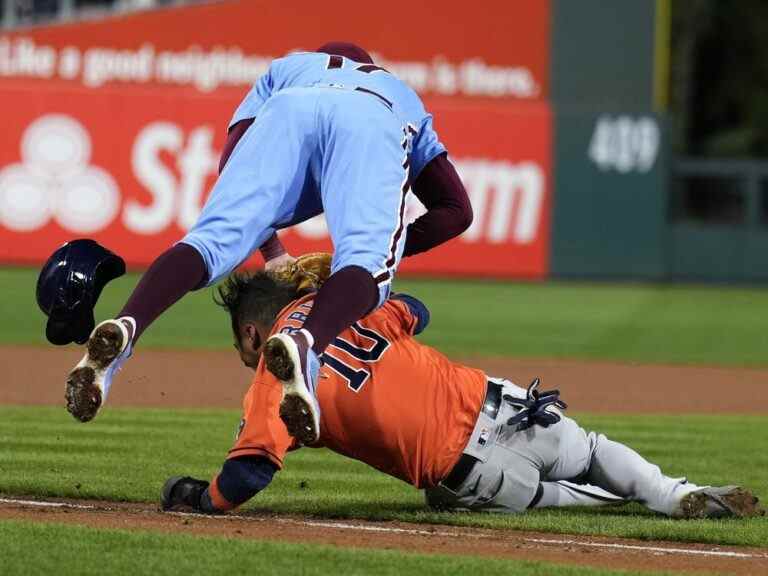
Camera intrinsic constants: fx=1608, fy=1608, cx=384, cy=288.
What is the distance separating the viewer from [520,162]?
841 inches

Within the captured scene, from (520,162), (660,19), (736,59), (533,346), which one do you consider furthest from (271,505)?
(736,59)

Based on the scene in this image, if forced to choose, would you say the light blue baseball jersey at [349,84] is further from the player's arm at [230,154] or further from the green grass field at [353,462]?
the green grass field at [353,462]

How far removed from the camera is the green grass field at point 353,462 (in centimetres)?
502

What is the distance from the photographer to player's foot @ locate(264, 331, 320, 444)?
434cm

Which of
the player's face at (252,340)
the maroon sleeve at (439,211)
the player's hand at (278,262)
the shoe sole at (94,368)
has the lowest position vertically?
the player's face at (252,340)

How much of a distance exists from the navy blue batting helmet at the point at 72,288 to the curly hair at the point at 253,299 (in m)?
0.41

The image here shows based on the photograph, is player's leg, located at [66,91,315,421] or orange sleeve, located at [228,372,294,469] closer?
player's leg, located at [66,91,315,421]

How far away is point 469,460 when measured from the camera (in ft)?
16.8

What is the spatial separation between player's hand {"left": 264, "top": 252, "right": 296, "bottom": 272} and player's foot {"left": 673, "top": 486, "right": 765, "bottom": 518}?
59.6 inches

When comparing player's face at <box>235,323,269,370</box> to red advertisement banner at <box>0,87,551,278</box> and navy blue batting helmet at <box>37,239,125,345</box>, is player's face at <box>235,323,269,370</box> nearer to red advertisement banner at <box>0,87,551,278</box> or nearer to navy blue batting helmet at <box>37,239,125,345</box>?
navy blue batting helmet at <box>37,239,125,345</box>

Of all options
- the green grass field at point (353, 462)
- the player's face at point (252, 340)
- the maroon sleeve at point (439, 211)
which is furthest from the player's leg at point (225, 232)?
the maroon sleeve at point (439, 211)

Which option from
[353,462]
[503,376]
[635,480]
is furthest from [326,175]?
[503,376]

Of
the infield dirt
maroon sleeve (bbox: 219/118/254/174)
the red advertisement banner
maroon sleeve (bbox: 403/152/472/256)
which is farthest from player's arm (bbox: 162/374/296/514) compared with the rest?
the red advertisement banner

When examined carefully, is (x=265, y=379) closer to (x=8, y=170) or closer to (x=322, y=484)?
(x=322, y=484)
